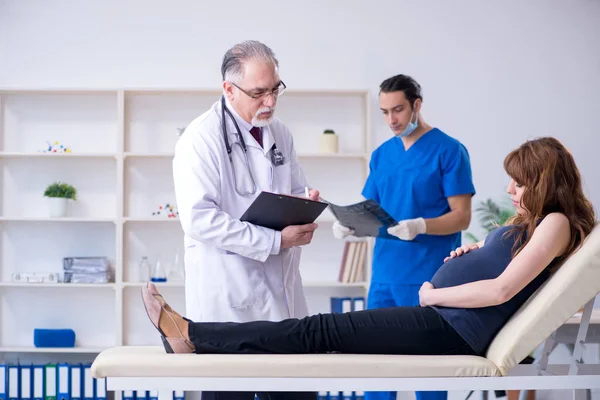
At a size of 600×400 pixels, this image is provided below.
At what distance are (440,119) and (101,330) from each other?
2227mm

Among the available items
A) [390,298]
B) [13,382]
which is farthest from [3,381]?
[390,298]

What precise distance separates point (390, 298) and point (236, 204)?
3.19 ft

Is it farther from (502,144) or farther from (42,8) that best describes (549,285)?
(42,8)

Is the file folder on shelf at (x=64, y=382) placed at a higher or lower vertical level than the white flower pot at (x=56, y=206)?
lower

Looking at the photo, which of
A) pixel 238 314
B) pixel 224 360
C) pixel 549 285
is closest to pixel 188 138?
pixel 238 314

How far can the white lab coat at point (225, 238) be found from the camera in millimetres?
1844

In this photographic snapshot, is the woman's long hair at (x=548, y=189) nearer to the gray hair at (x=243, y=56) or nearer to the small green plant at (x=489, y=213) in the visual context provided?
the gray hair at (x=243, y=56)

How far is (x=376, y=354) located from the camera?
1747 millimetres

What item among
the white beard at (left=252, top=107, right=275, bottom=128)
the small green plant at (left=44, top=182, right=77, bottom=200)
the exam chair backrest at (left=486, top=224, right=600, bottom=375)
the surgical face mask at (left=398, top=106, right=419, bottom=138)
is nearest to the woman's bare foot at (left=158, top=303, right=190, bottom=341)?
the white beard at (left=252, top=107, right=275, bottom=128)

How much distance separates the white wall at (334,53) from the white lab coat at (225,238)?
7.00ft

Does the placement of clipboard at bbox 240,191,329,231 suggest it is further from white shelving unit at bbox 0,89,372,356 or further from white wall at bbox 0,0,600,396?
white wall at bbox 0,0,600,396

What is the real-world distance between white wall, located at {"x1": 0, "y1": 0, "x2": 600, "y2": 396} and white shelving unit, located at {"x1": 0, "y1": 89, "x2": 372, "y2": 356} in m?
0.13

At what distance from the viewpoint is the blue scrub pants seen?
259 cm

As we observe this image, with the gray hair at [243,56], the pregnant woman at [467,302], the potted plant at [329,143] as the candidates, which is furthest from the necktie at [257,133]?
the potted plant at [329,143]
